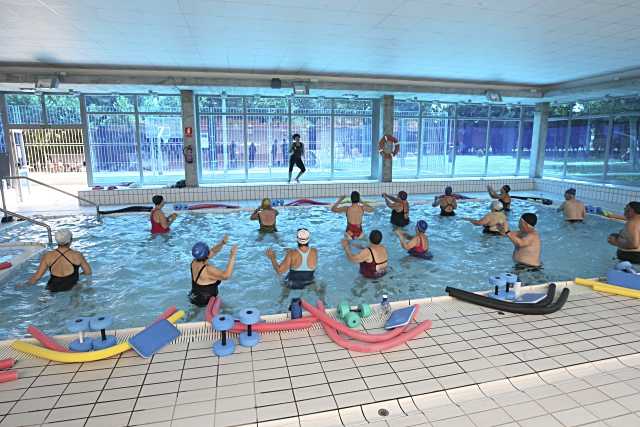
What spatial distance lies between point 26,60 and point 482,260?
396 inches

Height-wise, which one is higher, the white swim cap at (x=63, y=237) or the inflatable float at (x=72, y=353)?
the white swim cap at (x=63, y=237)

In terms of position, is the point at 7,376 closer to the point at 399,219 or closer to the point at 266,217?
the point at 266,217

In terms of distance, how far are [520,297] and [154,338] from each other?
131 inches

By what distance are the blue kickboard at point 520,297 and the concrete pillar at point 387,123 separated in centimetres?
959

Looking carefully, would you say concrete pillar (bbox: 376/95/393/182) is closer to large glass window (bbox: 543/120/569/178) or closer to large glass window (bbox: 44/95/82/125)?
large glass window (bbox: 543/120/569/178)

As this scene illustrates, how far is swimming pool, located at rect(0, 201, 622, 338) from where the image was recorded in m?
5.00

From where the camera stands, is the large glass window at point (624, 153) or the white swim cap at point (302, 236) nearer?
the white swim cap at point (302, 236)

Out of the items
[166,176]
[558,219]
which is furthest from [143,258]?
[558,219]

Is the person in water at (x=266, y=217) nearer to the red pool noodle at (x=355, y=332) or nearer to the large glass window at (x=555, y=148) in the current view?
the red pool noodle at (x=355, y=332)

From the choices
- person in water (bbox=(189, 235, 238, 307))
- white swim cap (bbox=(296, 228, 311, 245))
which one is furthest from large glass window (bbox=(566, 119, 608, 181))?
person in water (bbox=(189, 235, 238, 307))

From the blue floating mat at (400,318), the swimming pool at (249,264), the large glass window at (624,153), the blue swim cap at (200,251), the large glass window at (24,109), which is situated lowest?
the swimming pool at (249,264)

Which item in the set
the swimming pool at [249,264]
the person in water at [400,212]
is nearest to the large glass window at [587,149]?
the swimming pool at [249,264]

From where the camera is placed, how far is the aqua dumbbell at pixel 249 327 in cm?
298

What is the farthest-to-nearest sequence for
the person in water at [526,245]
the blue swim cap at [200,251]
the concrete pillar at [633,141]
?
1. the concrete pillar at [633,141]
2. the person in water at [526,245]
3. the blue swim cap at [200,251]
